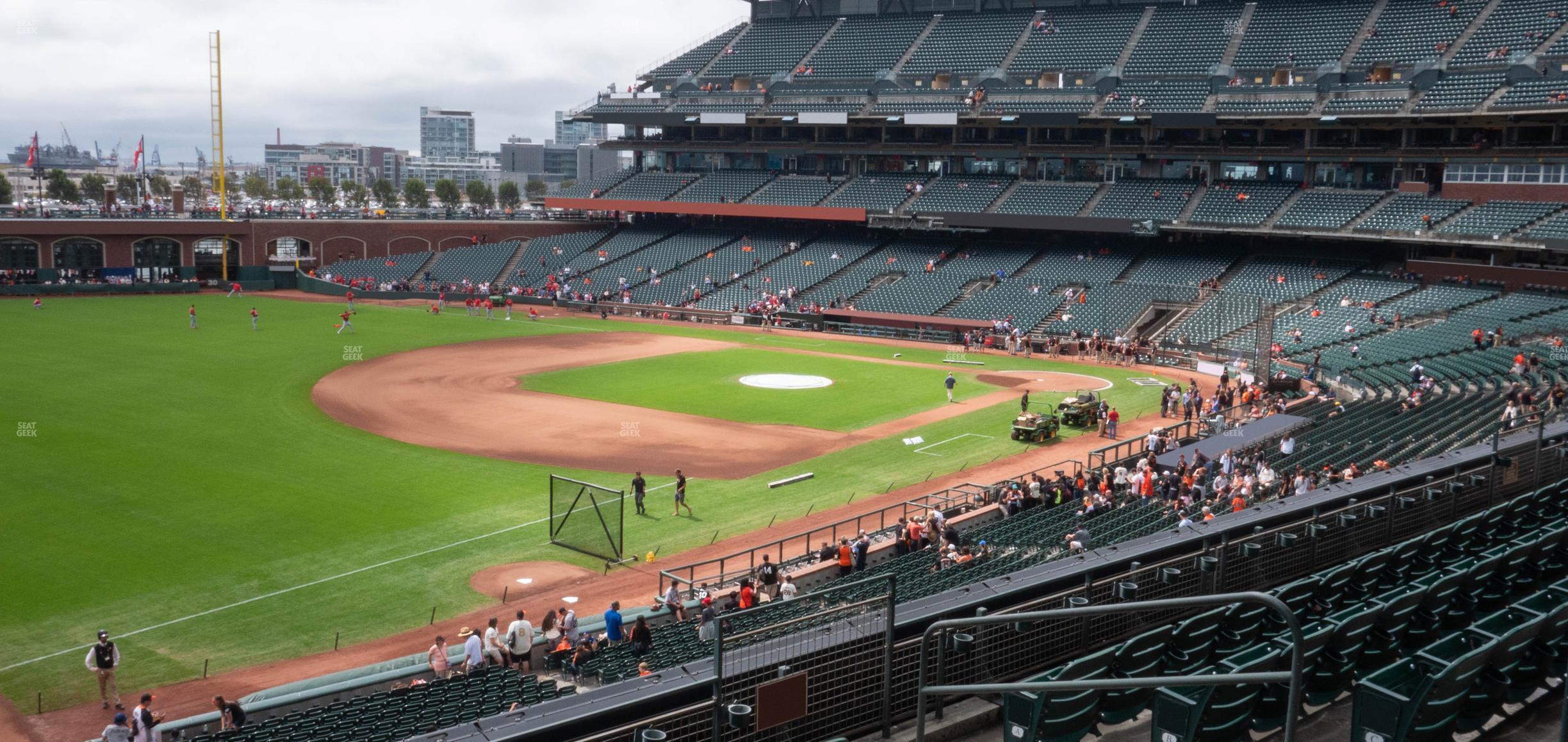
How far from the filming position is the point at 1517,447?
19.1m

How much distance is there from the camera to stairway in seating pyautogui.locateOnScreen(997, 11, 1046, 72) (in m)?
79.6

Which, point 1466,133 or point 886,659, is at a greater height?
point 1466,133

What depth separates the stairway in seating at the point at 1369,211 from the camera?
60.4 meters

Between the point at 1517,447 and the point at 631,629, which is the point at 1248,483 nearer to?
the point at 1517,447

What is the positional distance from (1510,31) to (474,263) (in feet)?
224

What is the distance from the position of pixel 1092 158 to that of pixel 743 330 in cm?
2593

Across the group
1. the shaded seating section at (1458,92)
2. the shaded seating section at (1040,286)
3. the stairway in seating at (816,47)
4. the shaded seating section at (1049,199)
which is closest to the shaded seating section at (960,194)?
the shaded seating section at (1049,199)

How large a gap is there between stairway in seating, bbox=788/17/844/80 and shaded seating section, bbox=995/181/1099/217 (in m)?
21.9

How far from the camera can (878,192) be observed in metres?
79.4

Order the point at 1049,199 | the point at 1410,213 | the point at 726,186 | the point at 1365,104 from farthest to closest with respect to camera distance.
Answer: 1. the point at 726,186
2. the point at 1049,199
3. the point at 1365,104
4. the point at 1410,213

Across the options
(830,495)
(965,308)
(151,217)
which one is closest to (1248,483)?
(830,495)

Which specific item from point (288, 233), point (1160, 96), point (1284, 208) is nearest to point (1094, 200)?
point (1160, 96)

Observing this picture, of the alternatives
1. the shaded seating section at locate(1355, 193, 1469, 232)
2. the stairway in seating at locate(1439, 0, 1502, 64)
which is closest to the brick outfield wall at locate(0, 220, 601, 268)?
the shaded seating section at locate(1355, 193, 1469, 232)

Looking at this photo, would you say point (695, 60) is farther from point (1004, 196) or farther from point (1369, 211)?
point (1369, 211)
